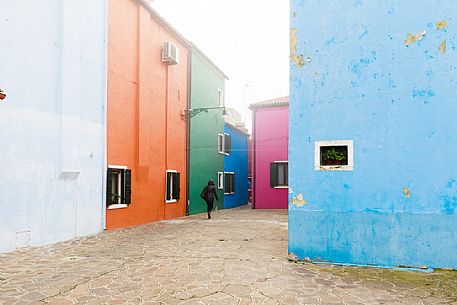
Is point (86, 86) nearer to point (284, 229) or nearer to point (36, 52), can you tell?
point (36, 52)

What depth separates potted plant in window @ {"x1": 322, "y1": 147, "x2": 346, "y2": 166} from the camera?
7.35 meters

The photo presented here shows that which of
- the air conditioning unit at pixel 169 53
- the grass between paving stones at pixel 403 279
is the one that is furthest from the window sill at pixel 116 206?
the grass between paving stones at pixel 403 279

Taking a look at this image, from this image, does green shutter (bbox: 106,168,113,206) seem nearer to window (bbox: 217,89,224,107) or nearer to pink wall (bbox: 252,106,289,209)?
window (bbox: 217,89,224,107)

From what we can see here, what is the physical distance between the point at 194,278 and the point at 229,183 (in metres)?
17.3

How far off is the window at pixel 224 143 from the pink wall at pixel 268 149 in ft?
5.49

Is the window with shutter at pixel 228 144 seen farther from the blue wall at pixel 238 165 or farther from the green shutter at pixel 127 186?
the green shutter at pixel 127 186

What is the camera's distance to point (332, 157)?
741 centimetres

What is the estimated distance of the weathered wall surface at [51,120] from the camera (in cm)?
838

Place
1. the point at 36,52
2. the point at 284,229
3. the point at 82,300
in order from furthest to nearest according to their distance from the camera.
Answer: the point at 284,229 < the point at 36,52 < the point at 82,300

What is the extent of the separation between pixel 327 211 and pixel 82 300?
14.6 ft

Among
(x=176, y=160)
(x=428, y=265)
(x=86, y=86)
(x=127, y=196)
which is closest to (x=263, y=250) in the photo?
(x=428, y=265)

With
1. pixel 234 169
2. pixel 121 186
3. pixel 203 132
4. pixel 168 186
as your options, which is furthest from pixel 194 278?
pixel 234 169

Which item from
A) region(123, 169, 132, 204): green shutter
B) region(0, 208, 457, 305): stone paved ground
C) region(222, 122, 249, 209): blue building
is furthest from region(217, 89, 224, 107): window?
region(0, 208, 457, 305): stone paved ground

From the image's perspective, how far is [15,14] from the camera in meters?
8.52
